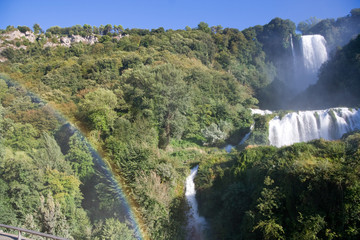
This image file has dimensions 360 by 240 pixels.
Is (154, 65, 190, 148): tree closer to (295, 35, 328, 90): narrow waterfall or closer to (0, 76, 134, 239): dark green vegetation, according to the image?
(0, 76, 134, 239): dark green vegetation

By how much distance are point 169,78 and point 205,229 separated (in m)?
18.5

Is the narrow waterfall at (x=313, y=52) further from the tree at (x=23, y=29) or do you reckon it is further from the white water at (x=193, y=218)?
the tree at (x=23, y=29)

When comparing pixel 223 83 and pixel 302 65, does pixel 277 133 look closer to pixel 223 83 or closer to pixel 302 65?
pixel 223 83

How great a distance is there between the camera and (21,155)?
20.1 metres

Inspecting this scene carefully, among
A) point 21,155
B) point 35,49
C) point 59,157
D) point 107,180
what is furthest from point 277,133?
point 35,49

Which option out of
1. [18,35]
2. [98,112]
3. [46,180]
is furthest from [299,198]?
[18,35]

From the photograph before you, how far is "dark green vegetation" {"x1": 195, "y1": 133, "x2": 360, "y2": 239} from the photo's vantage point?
9305 mm

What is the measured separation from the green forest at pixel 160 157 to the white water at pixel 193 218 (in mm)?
731

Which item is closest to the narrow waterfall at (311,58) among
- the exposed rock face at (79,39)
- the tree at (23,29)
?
the exposed rock face at (79,39)

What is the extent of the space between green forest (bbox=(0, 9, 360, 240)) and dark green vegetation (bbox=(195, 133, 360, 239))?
44 mm

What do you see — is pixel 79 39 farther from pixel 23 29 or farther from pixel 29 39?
pixel 23 29

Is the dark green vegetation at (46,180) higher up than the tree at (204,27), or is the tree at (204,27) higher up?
the tree at (204,27)

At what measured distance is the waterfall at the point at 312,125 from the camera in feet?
98.6

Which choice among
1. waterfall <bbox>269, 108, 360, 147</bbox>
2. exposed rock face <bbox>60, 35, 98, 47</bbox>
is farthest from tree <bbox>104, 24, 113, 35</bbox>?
waterfall <bbox>269, 108, 360, 147</bbox>
